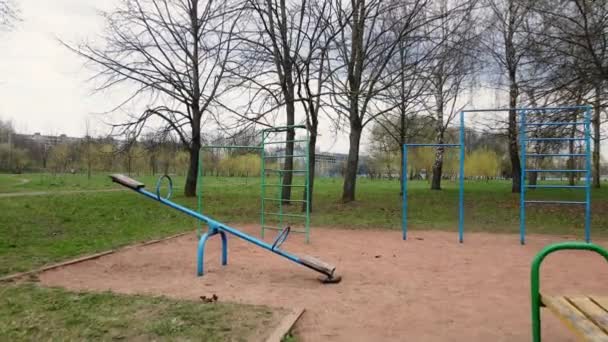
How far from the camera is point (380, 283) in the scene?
4.59m

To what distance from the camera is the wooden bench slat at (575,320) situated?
1.81 meters

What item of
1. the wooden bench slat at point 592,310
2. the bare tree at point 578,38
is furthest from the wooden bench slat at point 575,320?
the bare tree at point 578,38

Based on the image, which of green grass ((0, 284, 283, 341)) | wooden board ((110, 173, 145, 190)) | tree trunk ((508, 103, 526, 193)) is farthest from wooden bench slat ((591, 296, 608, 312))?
tree trunk ((508, 103, 526, 193))

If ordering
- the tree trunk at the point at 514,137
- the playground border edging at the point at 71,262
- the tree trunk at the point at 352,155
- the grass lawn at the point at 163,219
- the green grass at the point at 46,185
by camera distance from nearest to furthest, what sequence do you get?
the playground border edging at the point at 71,262, the grass lawn at the point at 163,219, the tree trunk at the point at 514,137, the tree trunk at the point at 352,155, the green grass at the point at 46,185

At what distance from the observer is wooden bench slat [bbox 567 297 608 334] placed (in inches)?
76.9

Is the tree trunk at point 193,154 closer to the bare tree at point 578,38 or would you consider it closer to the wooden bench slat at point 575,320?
the bare tree at point 578,38

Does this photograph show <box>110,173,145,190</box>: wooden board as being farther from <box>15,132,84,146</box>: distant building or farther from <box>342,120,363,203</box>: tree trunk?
<box>15,132,84,146</box>: distant building

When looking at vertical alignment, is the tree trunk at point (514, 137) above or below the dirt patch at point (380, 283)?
above

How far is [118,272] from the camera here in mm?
5055

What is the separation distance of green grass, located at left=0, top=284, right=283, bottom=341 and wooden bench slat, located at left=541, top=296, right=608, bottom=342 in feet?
6.45

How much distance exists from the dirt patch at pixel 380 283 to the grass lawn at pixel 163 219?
1147 millimetres

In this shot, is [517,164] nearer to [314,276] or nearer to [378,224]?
[378,224]

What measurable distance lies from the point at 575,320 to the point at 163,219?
33.6 feet

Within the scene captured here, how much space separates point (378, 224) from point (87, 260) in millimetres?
6673
